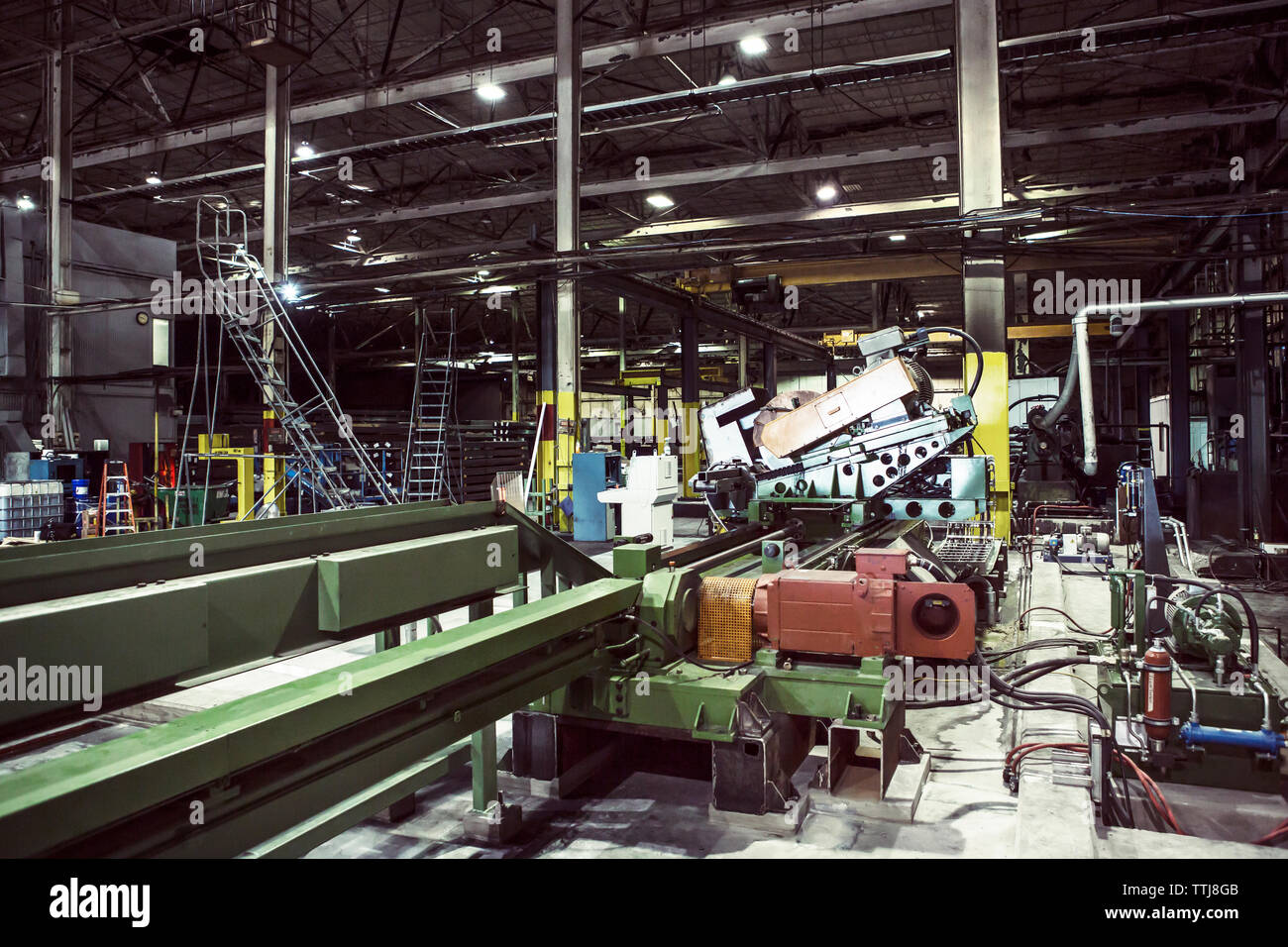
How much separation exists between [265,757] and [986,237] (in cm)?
863

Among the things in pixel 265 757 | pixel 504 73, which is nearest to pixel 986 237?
pixel 504 73

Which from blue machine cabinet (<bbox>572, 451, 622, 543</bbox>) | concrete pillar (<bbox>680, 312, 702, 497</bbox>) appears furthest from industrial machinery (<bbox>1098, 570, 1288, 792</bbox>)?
concrete pillar (<bbox>680, 312, 702, 497</bbox>)

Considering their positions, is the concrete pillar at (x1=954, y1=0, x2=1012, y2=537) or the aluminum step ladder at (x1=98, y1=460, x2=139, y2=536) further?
the aluminum step ladder at (x1=98, y1=460, x2=139, y2=536)

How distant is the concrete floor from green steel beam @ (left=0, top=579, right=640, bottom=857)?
0.88 metres

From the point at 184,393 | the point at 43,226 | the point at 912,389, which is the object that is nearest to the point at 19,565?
the point at 912,389

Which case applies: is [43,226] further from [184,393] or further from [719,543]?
[719,543]

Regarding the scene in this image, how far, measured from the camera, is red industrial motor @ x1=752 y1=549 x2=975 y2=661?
3.28 meters

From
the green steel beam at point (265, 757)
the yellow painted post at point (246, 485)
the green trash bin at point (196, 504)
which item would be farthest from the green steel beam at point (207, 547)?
the yellow painted post at point (246, 485)

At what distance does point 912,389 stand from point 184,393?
2030cm

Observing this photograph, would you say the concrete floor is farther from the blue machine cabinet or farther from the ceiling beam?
the ceiling beam

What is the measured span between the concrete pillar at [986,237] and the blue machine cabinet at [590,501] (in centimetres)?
476

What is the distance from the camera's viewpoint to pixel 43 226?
564 inches

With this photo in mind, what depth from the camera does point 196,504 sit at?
12.5 meters

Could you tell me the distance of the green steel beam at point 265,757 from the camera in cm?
129
